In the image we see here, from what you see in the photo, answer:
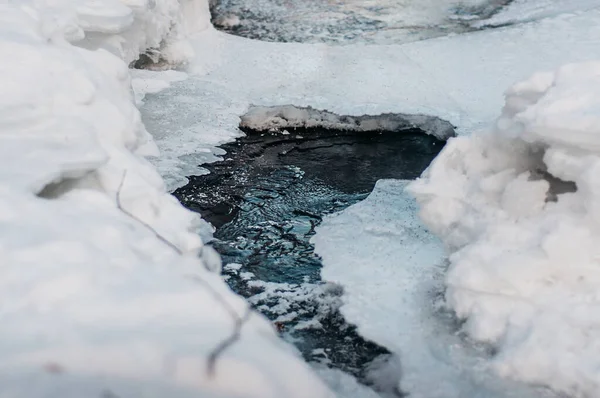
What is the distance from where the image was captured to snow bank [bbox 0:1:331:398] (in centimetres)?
154

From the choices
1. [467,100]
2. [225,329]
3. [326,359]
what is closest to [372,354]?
[326,359]

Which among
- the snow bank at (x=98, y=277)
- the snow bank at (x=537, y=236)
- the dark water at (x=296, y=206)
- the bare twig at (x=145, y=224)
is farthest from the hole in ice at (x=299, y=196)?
the bare twig at (x=145, y=224)

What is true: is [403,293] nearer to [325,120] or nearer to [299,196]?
[299,196]

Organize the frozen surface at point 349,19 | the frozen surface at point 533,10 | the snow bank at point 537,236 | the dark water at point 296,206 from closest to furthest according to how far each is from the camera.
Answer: the snow bank at point 537,236, the dark water at point 296,206, the frozen surface at point 533,10, the frozen surface at point 349,19

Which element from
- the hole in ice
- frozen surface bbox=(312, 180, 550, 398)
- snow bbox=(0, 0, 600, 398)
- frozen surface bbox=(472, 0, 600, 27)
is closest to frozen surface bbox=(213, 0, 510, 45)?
frozen surface bbox=(472, 0, 600, 27)

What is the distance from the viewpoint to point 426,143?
5.93 meters

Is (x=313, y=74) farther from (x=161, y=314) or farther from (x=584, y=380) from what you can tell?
(x=161, y=314)

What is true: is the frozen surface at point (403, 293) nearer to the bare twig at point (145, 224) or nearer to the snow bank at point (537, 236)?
the snow bank at point (537, 236)

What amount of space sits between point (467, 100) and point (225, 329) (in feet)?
17.0

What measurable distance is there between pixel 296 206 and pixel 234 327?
291 cm

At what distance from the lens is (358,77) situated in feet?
22.6

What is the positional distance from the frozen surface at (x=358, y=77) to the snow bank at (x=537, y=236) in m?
2.46

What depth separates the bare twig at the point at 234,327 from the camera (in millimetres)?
1592

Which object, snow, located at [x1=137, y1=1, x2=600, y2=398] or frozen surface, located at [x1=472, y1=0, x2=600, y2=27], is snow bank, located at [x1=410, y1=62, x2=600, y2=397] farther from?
frozen surface, located at [x1=472, y1=0, x2=600, y2=27]
